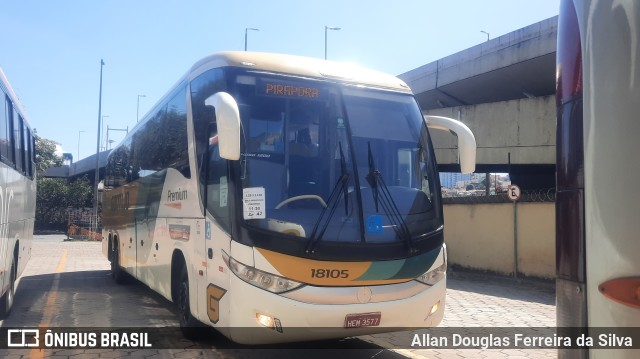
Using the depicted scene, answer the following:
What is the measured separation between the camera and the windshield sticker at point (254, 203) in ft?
16.5

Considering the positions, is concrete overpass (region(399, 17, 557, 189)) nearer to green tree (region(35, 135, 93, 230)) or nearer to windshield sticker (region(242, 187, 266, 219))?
windshield sticker (region(242, 187, 266, 219))

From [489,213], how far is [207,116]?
10.3m

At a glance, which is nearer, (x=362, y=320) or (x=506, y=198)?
(x=362, y=320)

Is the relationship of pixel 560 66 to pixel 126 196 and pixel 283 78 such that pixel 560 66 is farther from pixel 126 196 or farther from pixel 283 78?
pixel 126 196

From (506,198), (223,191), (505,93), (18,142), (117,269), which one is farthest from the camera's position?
(505,93)

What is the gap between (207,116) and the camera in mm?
6082

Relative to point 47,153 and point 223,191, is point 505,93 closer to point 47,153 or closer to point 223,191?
point 223,191

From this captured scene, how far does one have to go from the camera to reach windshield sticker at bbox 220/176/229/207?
5.35 meters

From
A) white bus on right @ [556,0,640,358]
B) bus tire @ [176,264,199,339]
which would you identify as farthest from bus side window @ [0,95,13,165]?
white bus on right @ [556,0,640,358]

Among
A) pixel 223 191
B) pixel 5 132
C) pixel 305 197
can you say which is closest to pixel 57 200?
pixel 5 132

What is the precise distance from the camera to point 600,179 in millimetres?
2578

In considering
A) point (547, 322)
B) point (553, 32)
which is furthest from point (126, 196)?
point (553, 32)

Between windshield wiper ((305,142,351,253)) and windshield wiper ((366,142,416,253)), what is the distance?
0.28 meters

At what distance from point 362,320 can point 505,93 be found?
23.2 meters
